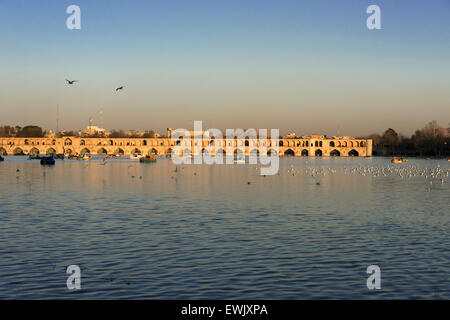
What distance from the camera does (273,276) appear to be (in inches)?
634

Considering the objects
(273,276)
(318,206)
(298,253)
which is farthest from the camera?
(318,206)

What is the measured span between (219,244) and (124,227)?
21.1ft

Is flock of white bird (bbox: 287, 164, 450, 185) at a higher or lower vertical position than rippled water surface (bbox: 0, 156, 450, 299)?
higher

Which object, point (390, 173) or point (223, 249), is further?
point (390, 173)

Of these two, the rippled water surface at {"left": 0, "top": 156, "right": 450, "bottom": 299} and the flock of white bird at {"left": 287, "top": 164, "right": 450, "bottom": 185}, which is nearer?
the rippled water surface at {"left": 0, "top": 156, "right": 450, "bottom": 299}

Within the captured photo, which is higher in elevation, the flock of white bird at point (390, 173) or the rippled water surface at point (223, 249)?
the flock of white bird at point (390, 173)

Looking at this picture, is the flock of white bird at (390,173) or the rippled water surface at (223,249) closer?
the rippled water surface at (223,249)

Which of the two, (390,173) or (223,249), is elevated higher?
(390,173)
